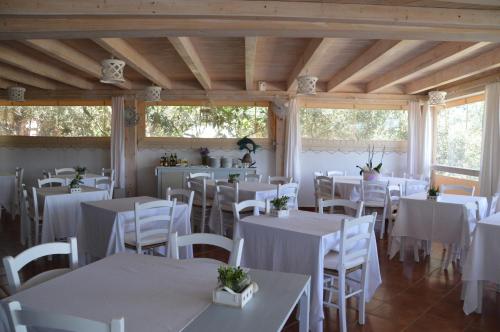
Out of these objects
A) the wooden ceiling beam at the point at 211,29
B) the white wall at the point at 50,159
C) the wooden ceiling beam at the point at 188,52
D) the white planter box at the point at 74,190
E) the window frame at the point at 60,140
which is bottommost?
the white planter box at the point at 74,190

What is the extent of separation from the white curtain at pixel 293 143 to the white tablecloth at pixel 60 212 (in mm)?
3814

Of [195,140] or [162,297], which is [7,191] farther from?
[162,297]

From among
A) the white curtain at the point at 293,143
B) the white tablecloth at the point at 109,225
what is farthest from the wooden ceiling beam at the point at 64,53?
the white curtain at the point at 293,143

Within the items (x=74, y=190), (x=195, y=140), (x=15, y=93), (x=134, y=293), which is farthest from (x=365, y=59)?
(x=15, y=93)

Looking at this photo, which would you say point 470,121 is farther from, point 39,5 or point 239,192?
point 39,5

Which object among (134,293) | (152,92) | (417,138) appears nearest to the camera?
(134,293)

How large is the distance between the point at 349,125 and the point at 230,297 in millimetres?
6748

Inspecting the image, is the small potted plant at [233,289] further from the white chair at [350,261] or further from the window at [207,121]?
the window at [207,121]

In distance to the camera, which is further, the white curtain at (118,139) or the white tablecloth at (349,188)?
the white curtain at (118,139)

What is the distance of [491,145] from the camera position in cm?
551

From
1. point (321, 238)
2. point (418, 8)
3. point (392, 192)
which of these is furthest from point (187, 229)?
point (392, 192)

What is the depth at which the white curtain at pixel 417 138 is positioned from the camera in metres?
7.30

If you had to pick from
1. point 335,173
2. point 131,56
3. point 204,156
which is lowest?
point 335,173

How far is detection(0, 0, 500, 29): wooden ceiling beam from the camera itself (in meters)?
2.97
